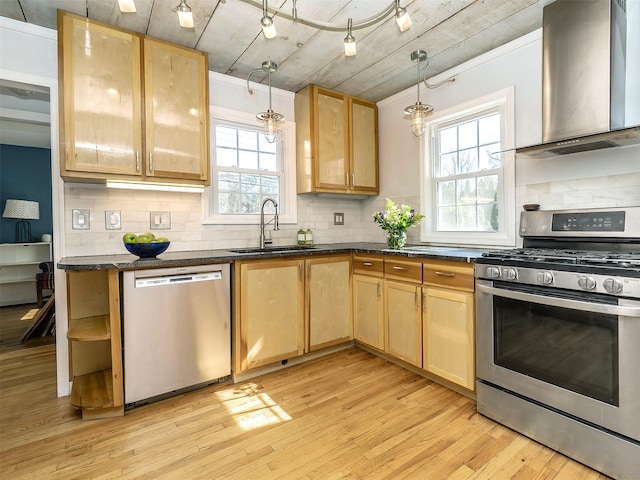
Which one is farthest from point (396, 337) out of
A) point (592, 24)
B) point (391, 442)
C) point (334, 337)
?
point (592, 24)

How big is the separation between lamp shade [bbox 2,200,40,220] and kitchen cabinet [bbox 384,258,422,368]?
17.2ft

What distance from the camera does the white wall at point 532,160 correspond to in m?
1.97

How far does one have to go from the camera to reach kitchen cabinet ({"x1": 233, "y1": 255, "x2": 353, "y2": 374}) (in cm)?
239

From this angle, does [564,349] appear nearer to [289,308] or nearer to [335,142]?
[289,308]

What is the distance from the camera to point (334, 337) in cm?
285

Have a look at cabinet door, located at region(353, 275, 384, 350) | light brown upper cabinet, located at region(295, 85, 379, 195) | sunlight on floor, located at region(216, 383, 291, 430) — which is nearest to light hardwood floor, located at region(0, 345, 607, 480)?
sunlight on floor, located at region(216, 383, 291, 430)

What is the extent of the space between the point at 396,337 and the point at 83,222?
2401 millimetres

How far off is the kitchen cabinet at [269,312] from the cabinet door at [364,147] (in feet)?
4.13

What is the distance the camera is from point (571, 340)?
62.3 inches

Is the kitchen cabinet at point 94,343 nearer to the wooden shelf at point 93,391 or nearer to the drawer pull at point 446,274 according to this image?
the wooden shelf at point 93,391

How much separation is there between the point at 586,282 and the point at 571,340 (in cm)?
30

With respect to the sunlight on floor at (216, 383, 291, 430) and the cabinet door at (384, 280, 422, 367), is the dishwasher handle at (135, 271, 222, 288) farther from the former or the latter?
the cabinet door at (384, 280, 422, 367)

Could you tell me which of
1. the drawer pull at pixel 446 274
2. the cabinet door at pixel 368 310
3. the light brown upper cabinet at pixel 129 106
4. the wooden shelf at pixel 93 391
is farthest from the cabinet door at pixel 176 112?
the drawer pull at pixel 446 274

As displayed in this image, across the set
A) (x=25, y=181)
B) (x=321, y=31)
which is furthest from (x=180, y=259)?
(x=25, y=181)
